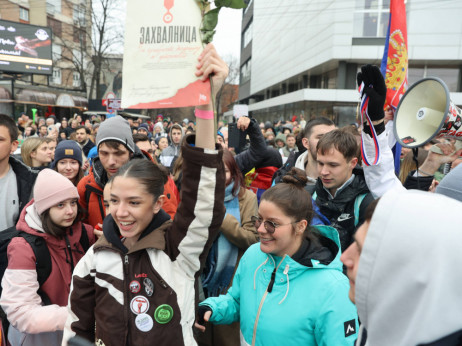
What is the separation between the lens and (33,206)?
247cm

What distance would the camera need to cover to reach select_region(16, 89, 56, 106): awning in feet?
86.5

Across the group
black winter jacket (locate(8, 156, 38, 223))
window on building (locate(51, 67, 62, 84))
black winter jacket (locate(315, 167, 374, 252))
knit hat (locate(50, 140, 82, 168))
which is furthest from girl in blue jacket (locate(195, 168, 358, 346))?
window on building (locate(51, 67, 62, 84))

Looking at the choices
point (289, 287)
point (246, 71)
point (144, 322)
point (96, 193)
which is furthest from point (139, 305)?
point (246, 71)

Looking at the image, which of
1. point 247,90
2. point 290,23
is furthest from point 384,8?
point 247,90

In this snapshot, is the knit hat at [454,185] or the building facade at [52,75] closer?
the knit hat at [454,185]

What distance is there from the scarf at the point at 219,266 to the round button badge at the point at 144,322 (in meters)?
1.22

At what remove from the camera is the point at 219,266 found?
112 inches

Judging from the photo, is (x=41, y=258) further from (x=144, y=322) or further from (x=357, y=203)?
(x=357, y=203)

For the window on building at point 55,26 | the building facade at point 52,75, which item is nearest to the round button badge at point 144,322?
the building facade at point 52,75

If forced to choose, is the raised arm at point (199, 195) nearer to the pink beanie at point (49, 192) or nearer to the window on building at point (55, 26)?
the pink beanie at point (49, 192)

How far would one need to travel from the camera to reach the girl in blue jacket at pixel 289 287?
1.78m

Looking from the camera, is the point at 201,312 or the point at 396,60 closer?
the point at 201,312

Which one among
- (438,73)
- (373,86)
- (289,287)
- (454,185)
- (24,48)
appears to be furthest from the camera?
(24,48)

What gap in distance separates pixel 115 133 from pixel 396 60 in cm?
261
